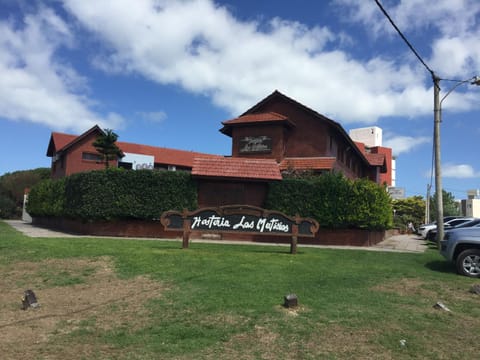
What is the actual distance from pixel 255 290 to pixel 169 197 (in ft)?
39.7

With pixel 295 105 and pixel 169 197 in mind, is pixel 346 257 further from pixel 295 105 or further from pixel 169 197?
pixel 295 105

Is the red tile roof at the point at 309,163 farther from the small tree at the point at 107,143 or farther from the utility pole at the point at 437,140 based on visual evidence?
the small tree at the point at 107,143

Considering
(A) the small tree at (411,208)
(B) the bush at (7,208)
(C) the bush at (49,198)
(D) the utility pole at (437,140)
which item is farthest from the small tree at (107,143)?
(A) the small tree at (411,208)

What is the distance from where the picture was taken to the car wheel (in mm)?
10445

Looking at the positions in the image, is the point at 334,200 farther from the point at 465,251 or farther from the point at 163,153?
the point at 163,153

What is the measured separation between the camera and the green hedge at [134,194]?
1916 centimetres

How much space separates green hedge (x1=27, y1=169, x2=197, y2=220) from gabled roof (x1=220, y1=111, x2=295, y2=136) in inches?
340

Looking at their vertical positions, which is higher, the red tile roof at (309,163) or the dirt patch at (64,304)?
the red tile roof at (309,163)

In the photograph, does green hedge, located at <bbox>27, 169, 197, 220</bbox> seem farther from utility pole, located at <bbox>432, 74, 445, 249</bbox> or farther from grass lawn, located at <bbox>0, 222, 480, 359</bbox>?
utility pole, located at <bbox>432, 74, 445, 249</bbox>

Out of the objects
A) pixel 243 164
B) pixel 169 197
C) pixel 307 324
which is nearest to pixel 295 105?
pixel 243 164

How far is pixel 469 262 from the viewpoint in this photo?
10.5 m

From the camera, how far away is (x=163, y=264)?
10250mm

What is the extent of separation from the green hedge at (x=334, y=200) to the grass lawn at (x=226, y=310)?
731cm

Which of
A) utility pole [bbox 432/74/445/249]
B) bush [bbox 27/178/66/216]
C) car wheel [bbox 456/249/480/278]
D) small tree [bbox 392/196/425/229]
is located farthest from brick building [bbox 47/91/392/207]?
car wheel [bbox 456/249/480/278]
